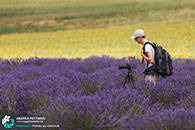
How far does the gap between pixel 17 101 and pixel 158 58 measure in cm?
186

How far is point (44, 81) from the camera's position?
4.68 metres

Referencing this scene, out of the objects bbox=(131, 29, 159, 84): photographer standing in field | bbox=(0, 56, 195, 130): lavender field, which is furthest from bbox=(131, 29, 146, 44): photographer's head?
bbox=(0, 56, 195, 130): lavender field

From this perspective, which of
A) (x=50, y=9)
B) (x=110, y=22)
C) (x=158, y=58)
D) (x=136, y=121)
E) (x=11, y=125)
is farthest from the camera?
(x=50, y=9)

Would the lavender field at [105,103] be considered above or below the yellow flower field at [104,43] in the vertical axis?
below

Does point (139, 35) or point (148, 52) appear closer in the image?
point (148, 52)

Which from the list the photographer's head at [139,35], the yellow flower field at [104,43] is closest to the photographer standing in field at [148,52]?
the photographer's head at [139,35]

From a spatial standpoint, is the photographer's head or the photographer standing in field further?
the photographer's head

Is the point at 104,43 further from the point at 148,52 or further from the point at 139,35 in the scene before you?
the point at 148,52

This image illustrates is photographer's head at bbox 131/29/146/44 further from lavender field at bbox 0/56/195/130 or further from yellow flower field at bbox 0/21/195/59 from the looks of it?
yellow flower field at bbox 0/21/195/59

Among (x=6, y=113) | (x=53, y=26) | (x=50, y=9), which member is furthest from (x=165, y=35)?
(x=50, y=9)

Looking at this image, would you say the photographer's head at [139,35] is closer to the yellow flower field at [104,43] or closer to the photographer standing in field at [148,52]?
the photographer standing in field at [148,52]

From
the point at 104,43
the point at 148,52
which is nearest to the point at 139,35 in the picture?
the point at 148,52

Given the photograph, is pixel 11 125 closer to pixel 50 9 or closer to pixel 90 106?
pixel 90 106

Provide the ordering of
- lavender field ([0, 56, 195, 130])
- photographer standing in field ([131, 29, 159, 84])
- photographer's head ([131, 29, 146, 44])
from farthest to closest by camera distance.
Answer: photographer's head ([131, 29, 146, 44])
photographer standing in field ([131, 29, 159, 84])
lavender field ([0, 56, 195, 130])
